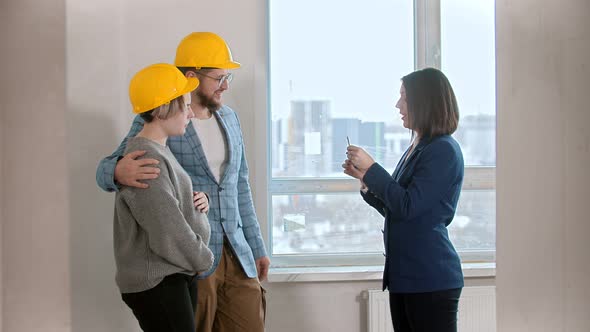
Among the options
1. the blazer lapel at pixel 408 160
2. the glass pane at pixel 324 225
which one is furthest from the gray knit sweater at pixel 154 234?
the glass pane at pixel 324 225

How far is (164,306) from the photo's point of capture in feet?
6.06

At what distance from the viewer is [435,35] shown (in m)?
3.52

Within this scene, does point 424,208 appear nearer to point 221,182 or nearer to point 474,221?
point 221,182

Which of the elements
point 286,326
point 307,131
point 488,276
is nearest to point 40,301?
point 286,326

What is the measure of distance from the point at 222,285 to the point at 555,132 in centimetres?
161

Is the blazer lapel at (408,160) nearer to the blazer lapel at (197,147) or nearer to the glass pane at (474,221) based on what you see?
the blazer lapel at (197,147)

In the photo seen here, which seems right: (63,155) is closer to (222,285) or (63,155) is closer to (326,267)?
(222,285)

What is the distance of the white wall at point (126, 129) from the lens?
3.50ft

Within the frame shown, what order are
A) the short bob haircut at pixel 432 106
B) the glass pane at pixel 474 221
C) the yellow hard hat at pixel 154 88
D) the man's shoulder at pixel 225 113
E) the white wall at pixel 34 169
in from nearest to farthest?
the yellow hard hat at pixel 154 88 < the white wall at pixel 34 169 < the short bob haircut at pixel 432 106 < the man's shoulder at pixel 225 113 < the glass pane at pixel 474 221

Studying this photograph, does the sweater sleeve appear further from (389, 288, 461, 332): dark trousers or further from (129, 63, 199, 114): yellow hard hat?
(389, 288, 461, 332): dark trousers

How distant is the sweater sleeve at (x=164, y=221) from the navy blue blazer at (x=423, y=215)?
76 cm

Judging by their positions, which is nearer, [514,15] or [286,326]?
[514,15]

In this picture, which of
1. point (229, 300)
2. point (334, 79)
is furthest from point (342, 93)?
point (229, 300)

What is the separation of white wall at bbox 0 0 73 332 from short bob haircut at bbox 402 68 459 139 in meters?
1.28
